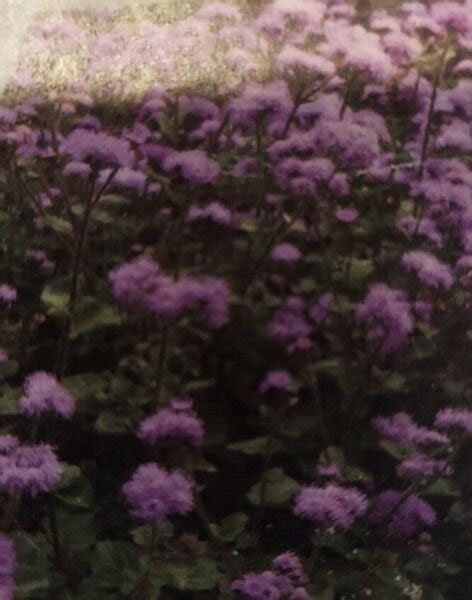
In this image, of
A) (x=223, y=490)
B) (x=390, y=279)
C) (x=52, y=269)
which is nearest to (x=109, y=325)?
(x=52, y=269)

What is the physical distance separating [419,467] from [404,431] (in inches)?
3.1

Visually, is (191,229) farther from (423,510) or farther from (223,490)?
(423,510)

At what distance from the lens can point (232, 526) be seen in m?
1.21

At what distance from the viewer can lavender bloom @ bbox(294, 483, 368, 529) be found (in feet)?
3.63

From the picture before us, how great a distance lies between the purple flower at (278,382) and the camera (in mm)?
1294

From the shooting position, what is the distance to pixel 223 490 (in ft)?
4.29

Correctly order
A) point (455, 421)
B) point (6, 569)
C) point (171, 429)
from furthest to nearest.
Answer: point (455, 421), point (171, 429), point (6, 569)

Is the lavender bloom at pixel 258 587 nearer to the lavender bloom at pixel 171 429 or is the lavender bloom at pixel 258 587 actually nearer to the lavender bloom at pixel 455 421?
the lavender bloom at pixel 171 429

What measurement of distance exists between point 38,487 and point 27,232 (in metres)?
0.39

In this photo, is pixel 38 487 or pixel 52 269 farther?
pixel 52 269

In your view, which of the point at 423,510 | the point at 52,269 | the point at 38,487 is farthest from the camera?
the point at 52,269

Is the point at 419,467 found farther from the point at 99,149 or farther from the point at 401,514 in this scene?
the point at 99,149

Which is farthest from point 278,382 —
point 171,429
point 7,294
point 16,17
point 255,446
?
point 16,17

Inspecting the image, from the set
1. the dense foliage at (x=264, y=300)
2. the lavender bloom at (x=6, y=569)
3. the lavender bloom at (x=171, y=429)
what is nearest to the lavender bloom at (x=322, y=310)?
the dense foliage at (x=264, y=300)
